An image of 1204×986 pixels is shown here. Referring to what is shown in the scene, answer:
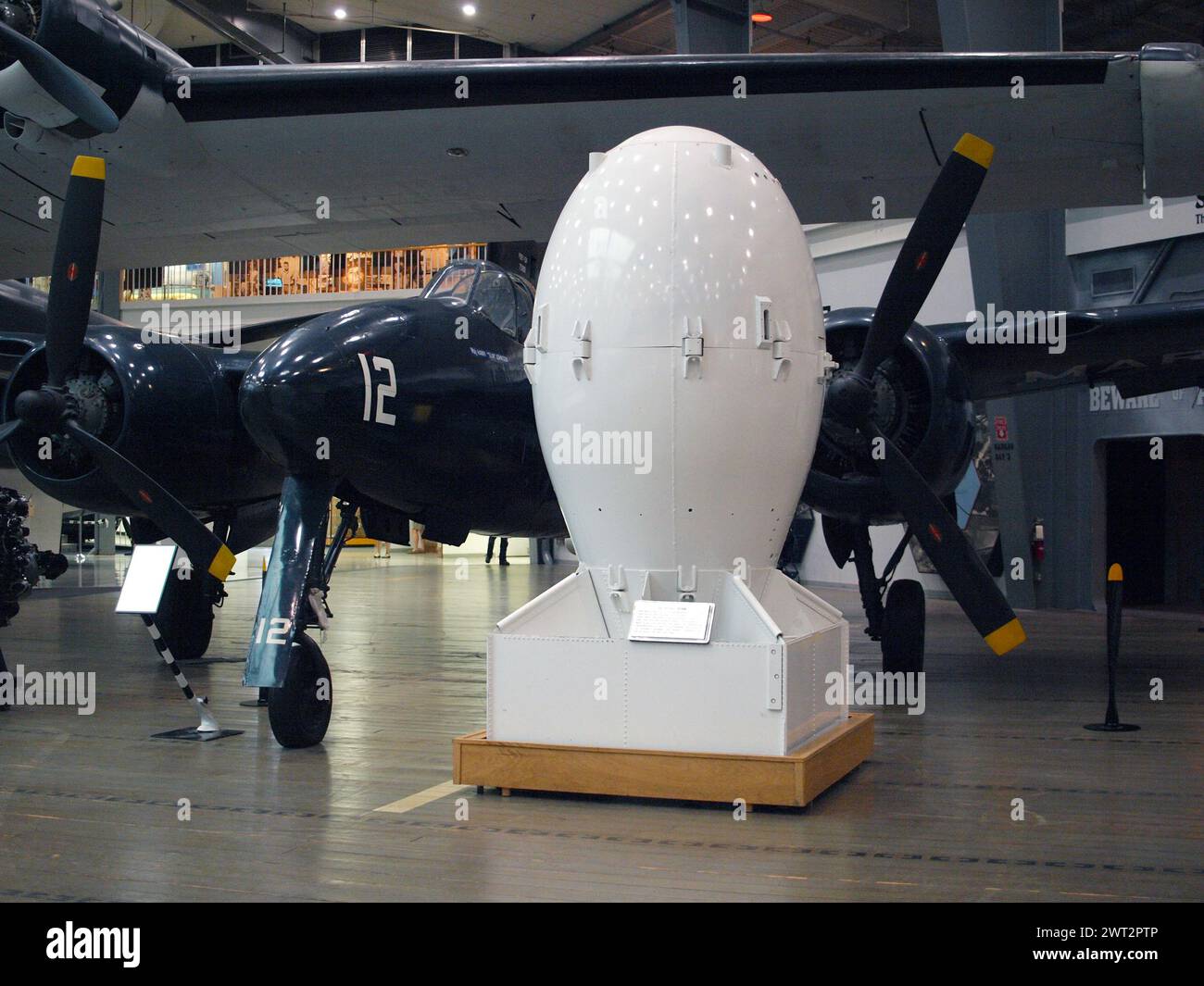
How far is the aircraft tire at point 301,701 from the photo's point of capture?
6.20 m

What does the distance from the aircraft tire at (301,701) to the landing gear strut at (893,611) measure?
4.28 meters

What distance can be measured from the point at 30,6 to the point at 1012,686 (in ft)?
26.8

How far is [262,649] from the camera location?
238 inches

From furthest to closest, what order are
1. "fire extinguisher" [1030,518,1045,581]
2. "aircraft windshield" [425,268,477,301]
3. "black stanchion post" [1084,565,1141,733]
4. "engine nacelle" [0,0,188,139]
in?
"fire extinguisher" [1030,518,1045,581], "aircraft windshield" [425,268,477,301], "black stanchion post" [1084,565,1141,733], "engine nacelle" [0,0,188,139]

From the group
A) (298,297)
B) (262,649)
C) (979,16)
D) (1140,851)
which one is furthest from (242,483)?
(298,297)

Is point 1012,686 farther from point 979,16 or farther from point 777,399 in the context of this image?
point 979,16

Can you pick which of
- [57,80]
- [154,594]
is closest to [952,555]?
[154,594]

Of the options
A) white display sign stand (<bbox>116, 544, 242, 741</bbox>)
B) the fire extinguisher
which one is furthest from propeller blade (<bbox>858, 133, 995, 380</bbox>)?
the fire extinguisher

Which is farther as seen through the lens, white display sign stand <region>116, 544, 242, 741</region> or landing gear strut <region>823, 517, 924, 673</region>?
landing gear strut <region>823, 517, 924, 673</region>

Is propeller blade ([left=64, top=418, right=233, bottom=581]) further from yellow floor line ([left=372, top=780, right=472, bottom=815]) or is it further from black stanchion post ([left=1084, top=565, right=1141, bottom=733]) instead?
black stanchion post ([left=1084, top=565, right=1141, bottom=733])

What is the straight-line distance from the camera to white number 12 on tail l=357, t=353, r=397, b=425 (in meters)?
6.21

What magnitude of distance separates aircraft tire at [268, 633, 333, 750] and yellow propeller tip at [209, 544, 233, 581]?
3.40 feet

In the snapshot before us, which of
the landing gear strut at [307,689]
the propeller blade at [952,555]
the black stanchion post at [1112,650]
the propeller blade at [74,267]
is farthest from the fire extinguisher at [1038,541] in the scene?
the propeller blade at [74,267]

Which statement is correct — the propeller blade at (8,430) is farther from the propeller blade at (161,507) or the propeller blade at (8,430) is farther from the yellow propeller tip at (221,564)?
the yellow propeller tip at (221,564)
